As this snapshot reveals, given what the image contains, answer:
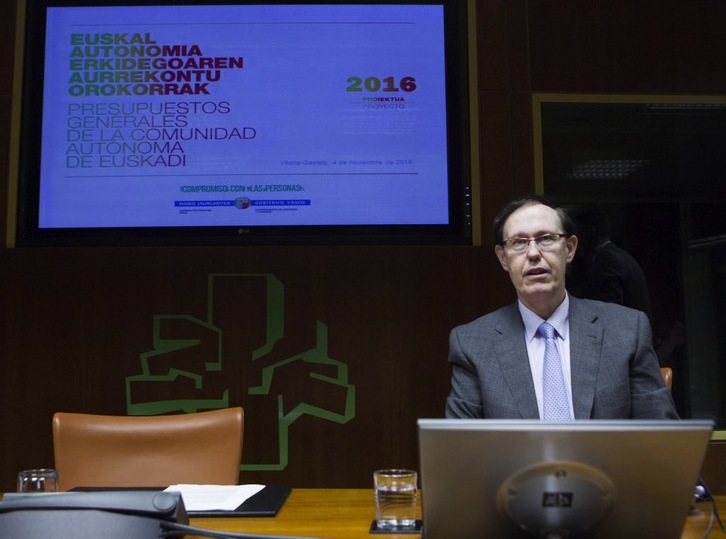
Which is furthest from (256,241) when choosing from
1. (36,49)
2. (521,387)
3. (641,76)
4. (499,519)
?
(499,519)

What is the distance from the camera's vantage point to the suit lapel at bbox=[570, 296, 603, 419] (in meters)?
2.02

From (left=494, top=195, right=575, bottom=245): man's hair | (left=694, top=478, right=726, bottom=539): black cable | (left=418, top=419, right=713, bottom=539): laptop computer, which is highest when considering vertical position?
(left=494, top=195, right=575, bottom=245): man's hair

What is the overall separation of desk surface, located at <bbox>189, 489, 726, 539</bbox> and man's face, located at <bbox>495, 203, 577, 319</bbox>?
754 millimetres

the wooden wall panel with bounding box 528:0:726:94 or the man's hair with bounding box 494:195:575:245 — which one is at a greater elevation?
the wooden wall panel with bounding box 528:0:726:94

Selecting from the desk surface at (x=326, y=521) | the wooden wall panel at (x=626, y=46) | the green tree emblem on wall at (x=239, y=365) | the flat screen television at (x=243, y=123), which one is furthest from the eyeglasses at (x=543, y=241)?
the wooden wall panel at (x=626, y=46)

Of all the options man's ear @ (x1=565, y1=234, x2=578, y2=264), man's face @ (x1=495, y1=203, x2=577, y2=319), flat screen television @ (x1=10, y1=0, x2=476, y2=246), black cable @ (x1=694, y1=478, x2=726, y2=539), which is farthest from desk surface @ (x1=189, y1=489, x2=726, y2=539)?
flat screen television @ (x1=10, y1=0, x2=476, y2=246)

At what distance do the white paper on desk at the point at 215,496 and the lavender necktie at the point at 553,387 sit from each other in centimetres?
85

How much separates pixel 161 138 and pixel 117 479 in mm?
1865

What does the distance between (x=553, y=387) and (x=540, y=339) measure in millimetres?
178

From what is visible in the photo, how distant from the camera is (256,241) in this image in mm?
3307

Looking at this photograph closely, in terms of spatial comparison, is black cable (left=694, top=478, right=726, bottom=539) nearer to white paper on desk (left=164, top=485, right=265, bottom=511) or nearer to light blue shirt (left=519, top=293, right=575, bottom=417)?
light blue shirt (left=519, top=293, right=575, bottom=417)

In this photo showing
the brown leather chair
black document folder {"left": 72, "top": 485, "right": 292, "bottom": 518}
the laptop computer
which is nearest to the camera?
the laptop computer

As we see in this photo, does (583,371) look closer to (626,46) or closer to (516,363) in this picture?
(516,363)

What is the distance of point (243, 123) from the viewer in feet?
11.0
